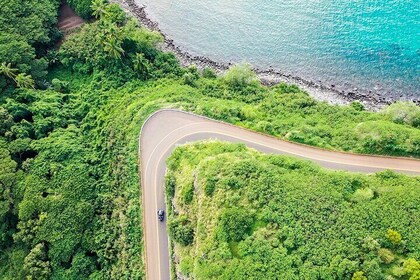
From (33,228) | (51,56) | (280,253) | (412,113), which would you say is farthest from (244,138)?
(51,56)

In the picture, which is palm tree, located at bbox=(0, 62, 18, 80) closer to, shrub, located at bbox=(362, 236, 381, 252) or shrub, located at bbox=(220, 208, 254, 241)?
shrub, located at bbox=(220, 208, 254, 241)

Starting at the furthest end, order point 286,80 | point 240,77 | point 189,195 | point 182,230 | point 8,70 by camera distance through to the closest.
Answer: point 286,80 → point 240,77 → point 8,70 → point 189,195 → point 182,230

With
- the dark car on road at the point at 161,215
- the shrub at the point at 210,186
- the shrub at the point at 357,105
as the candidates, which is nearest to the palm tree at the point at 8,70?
the dark car on road at the point at 161,215

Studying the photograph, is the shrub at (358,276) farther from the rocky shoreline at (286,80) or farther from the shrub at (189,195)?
the rocky shoreline at (286,80)

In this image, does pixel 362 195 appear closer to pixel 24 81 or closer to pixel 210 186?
pixel 210 186

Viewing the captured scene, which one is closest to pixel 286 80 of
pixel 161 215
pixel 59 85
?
pixel 161 215

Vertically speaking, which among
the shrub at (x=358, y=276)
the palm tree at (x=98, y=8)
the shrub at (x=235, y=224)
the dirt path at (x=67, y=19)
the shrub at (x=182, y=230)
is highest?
the palm tree at (x=98, y=8)

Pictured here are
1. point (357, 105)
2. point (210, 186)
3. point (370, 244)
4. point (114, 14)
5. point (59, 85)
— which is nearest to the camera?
point (370, 244)
